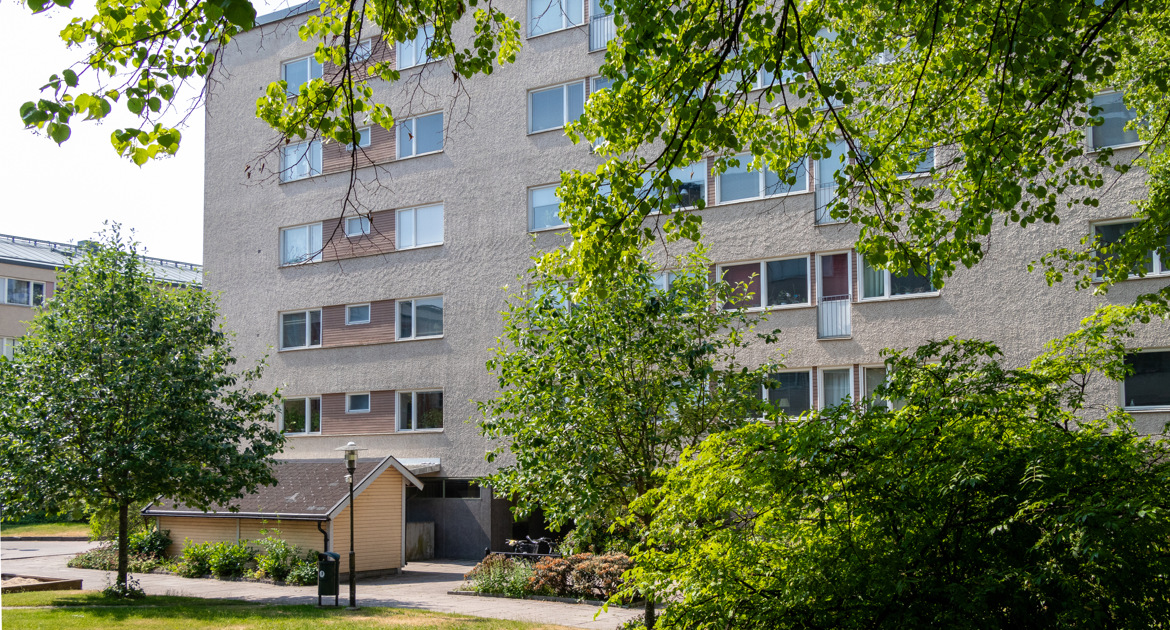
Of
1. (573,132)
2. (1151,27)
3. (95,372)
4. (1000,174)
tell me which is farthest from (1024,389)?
(95,372)

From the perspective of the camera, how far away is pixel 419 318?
1167 inches

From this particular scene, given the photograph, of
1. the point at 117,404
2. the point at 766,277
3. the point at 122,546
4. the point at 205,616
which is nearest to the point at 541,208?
the point at 766,277

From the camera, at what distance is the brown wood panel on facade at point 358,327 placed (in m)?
30.1

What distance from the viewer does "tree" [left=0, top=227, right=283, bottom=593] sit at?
1986cm

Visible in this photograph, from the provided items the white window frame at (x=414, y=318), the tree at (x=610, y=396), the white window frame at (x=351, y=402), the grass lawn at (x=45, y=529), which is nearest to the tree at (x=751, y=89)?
the tree at (x=610, y=396)

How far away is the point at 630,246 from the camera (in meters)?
9.53

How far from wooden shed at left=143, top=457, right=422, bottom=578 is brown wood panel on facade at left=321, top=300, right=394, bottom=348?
3865 mm

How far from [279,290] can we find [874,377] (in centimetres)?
1906

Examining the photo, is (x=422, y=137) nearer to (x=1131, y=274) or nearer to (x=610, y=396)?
(x=610, y=396)

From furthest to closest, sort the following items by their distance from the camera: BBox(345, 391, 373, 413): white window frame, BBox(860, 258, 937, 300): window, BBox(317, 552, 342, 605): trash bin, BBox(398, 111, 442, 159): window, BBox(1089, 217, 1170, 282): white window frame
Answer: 1. BBox(345, 391, 373, 413): white window frame
2. BBox(398, 111, 442, 159): window
3. BBox(860, 258, 937, 300): window
4. BBox(317, 552, 342, 605): trash bin
5. BBox(1089, 217, 1170, 282): white window frame

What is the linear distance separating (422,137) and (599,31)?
6.75 metres

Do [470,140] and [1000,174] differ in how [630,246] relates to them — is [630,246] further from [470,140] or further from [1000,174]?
[470,140]

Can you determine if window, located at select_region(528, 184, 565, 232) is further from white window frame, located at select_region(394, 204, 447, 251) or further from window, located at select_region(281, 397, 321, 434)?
window, located at select_region(281, 397, 321, 434)

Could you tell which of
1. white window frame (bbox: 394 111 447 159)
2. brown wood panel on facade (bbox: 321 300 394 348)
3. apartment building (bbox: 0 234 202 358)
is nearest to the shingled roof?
brown wood panel on facade (bbox: 321 300 394 348)
